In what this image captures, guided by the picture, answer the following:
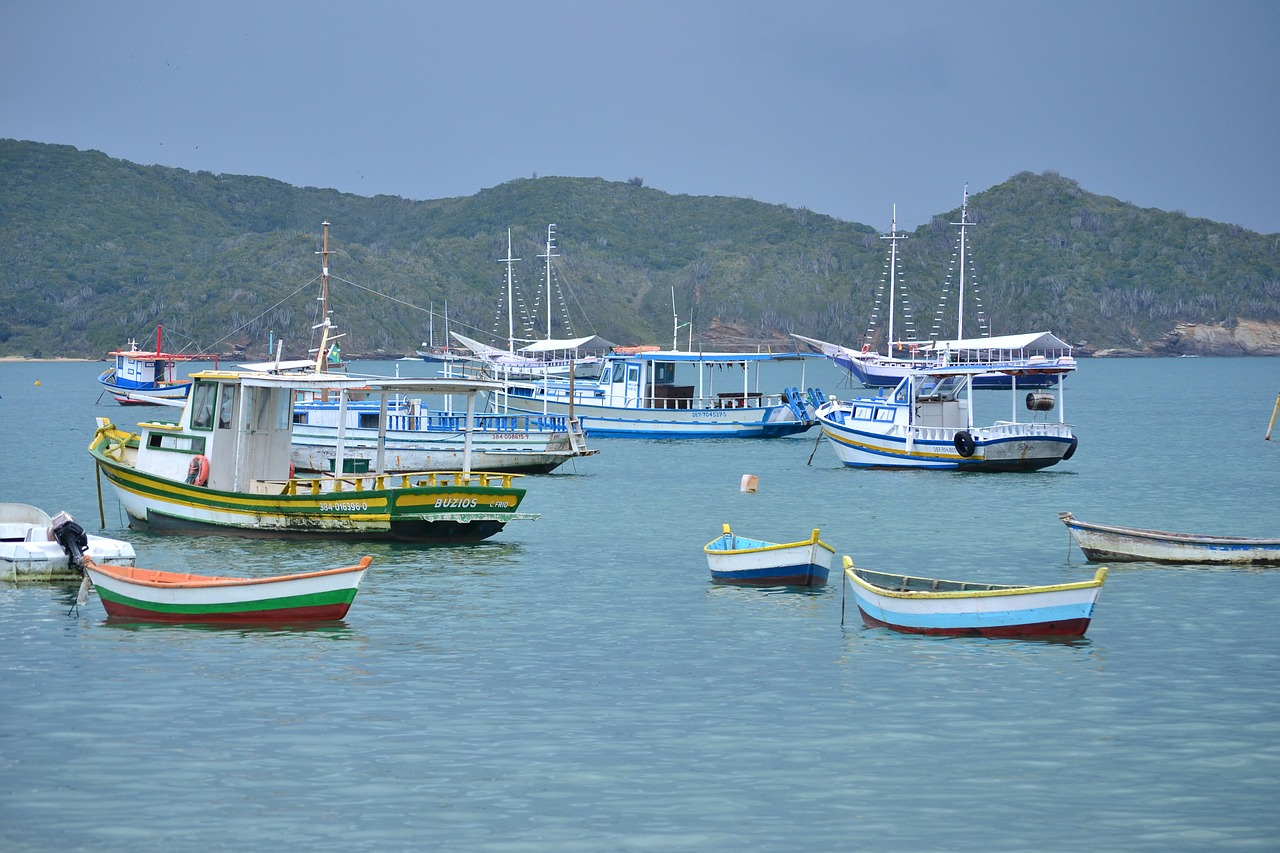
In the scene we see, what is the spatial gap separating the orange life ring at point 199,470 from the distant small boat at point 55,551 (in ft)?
16.6

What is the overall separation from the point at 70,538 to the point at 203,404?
6.37 metres

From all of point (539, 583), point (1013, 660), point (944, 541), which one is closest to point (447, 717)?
point (1013, 660)

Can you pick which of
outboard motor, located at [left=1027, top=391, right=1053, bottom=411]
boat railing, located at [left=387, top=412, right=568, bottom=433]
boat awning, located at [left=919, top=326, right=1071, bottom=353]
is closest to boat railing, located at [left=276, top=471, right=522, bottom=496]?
boat railing, located at [left=387, top=412, right=568, bottom=433]

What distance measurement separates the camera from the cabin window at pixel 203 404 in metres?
30.3

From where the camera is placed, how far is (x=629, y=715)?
17297mm

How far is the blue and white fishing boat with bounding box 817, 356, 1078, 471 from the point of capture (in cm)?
4628

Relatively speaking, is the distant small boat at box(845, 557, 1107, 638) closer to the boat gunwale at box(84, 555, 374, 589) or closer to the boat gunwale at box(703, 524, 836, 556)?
the boat gunwale at box(703, 524, 836, 556)

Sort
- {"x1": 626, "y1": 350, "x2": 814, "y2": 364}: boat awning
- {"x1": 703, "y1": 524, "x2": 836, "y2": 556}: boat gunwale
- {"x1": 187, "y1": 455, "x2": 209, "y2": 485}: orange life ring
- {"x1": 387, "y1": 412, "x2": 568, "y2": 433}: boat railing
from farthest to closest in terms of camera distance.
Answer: {"x1": 626, "y1": 350, "x2": 814, "y2": 364}: boat awning
{"x1": 387, "y1": 412, "x2": 568, "y2": 433}: boat railing
{"x1": 187, "y1": 455, "x2": 209, "y2": 485}: orange life ring
{"x1": 703, "y1": 524, "x2": 836, "y2": 556}: boat gunwale

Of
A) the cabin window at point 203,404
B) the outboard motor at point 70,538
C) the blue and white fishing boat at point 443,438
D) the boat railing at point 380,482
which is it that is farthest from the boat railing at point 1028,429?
the outboard motor at point 70,538

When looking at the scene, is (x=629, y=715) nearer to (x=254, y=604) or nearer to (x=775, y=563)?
(x=254, y=604)

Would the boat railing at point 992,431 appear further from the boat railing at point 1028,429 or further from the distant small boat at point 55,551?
the distant small boat at point 55,551

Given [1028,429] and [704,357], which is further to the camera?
[704,357]

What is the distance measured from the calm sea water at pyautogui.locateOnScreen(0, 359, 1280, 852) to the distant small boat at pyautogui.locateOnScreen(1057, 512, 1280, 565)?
36cm

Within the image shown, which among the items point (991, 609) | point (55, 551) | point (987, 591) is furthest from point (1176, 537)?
point (55, 551)
